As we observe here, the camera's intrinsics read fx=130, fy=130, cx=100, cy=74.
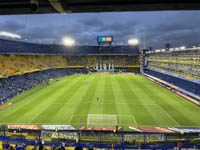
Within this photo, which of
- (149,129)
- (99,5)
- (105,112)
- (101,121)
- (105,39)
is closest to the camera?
(99,5)

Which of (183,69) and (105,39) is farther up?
(105,39)

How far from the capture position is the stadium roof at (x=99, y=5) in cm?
392

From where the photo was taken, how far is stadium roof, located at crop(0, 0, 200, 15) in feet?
12.8

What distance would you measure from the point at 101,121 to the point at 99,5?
17.3 metres

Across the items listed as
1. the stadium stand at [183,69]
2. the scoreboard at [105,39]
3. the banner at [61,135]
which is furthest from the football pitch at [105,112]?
the scoreboard at [105,39]

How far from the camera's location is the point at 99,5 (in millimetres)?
4145

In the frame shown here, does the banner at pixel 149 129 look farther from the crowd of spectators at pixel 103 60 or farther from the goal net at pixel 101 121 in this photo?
the crowd of spectators at pixel 103 60

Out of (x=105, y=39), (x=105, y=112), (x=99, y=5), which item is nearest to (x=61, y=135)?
(x=105, y=112)

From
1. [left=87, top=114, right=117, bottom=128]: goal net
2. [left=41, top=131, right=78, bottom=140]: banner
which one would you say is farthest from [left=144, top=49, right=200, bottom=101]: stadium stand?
[left=41, top=131, right=78, bottom=140]: banner

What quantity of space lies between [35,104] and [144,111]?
21.3 metres

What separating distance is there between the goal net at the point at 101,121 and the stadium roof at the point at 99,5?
1616 cm

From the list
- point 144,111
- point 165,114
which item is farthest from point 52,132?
point 165,114

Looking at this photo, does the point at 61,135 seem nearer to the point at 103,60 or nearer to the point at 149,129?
the point at 149,129

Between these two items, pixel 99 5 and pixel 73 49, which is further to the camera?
pixel 73 49
